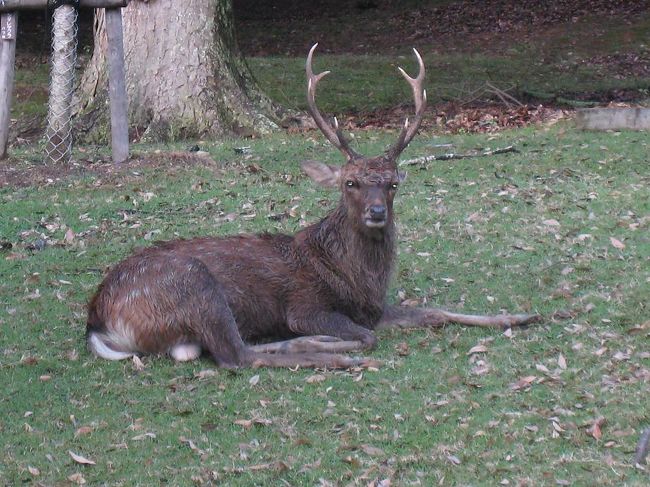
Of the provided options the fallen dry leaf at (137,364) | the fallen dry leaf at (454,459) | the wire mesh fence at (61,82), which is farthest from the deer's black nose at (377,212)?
the wire mesh fence at (61,82)

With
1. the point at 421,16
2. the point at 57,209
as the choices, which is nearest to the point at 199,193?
the point at 57,209

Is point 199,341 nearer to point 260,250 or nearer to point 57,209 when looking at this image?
point 260,250

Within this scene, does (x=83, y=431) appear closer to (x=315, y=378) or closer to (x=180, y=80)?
(x=315, y=378)

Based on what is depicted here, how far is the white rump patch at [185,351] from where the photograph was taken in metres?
6.69

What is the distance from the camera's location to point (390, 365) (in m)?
6.51

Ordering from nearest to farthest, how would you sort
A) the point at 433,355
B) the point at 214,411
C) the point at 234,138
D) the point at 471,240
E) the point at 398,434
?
the point at 398,434
the point at 214,411
the point at 433,355
the point at 471,240
the point at 234,138

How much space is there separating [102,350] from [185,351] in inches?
19.1

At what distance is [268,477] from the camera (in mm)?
5070

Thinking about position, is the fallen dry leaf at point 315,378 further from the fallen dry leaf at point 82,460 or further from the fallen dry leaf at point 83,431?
the fallen dry leaf at point 82,460

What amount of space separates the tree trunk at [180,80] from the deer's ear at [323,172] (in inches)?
245

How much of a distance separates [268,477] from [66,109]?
7.73 metres

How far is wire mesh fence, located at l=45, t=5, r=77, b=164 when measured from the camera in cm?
1183

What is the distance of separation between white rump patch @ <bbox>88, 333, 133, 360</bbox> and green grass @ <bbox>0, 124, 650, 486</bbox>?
125 mm

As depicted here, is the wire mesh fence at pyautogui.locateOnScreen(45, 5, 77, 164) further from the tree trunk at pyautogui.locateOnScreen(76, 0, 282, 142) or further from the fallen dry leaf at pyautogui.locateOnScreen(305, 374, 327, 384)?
the fallen dry leaf at pyautogui.locateOnScreen(305, 374, 327, 384)
